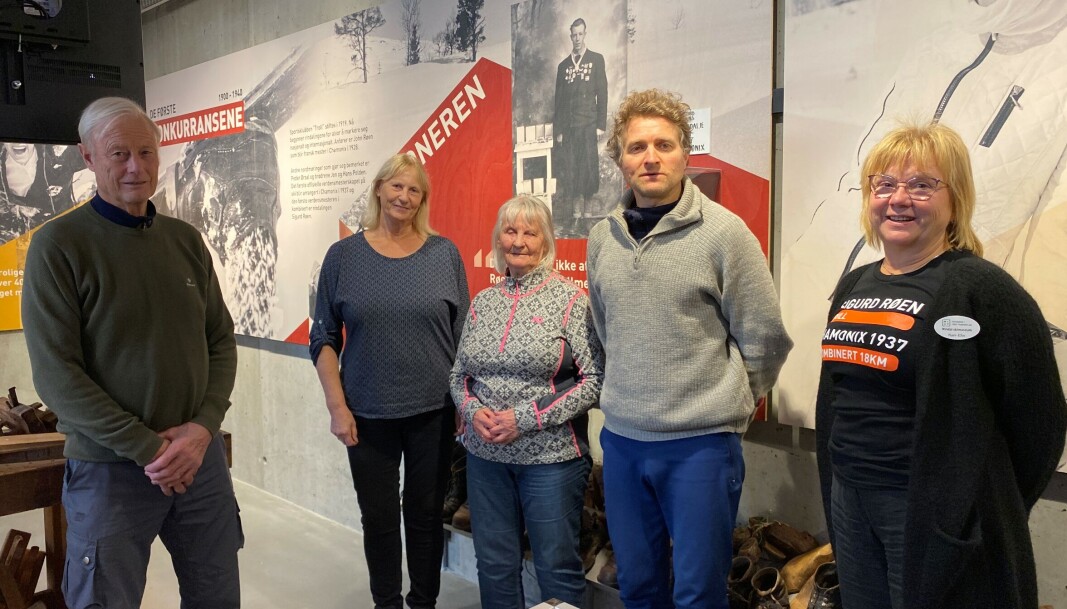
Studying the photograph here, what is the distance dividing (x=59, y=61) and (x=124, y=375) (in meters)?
0.99

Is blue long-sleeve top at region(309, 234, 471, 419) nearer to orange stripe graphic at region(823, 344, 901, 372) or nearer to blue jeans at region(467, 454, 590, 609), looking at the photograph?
blue jeans at region(467, 454, 590, 609)

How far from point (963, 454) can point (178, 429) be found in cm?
172

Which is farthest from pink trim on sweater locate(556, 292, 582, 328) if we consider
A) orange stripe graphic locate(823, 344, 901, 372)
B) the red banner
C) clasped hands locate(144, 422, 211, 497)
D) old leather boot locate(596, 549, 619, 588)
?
the red banner

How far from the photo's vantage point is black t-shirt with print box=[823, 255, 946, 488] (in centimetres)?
140

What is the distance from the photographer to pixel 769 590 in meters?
2.05

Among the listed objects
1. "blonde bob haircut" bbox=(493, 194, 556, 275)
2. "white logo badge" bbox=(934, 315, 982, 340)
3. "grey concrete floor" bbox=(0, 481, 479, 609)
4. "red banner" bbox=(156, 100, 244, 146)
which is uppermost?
"red banner" bbox=(156, 100, 244, 146)

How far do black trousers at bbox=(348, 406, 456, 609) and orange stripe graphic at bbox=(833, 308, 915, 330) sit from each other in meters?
1.36

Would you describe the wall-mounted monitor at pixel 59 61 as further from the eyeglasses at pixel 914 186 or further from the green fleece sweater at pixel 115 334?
the eyeglasses at pixel 914 186

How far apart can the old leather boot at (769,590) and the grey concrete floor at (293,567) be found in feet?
4.42

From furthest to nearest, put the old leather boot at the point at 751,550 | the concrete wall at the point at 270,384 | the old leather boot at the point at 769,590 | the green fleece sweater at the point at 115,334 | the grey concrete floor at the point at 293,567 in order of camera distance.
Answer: the concrete wall at the point at 270,384 → the grey concrete floor at the point at 293,567 → the old leather boot at the point at 751,550 → the old leather boot at the point at 769,590 → the green fleece sweater at the point at 115,334

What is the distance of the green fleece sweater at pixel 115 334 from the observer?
1.74 metres

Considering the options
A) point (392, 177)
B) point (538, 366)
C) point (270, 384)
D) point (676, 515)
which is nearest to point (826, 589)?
point (676, 515)

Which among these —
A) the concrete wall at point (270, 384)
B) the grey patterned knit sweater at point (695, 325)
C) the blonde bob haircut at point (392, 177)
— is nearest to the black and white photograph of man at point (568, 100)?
the blonde bob haircut at point (392, 177)

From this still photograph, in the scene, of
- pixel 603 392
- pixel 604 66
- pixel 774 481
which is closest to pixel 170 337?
pixel 603 392
